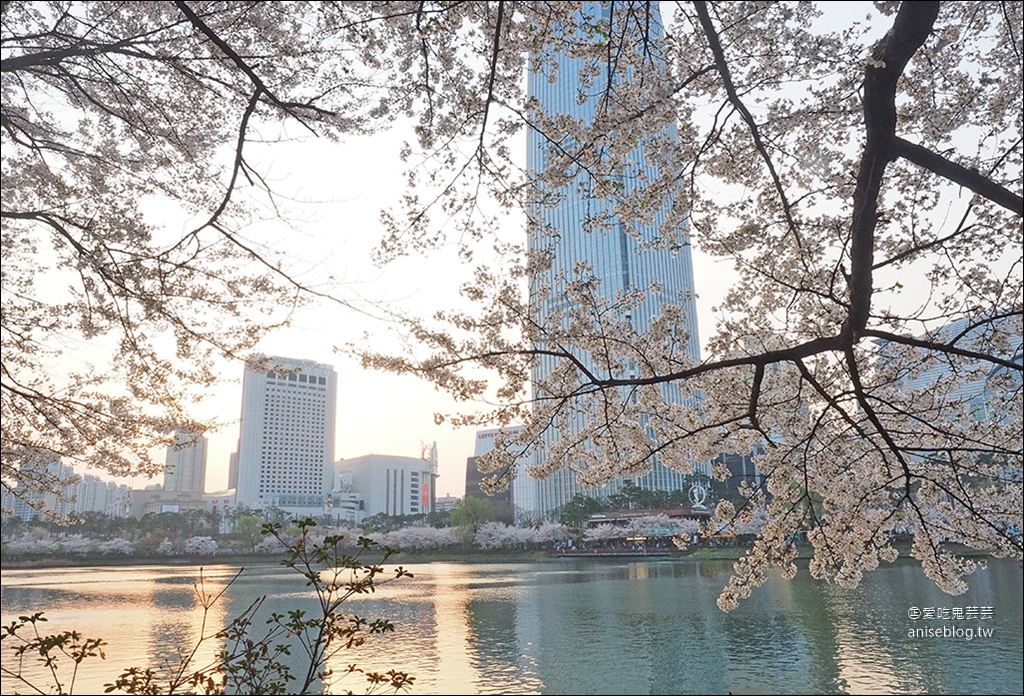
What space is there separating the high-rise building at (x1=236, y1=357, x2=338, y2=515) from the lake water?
1549 inches

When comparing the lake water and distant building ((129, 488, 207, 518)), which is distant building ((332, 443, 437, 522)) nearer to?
distant building ((129, 488, 207, 518))

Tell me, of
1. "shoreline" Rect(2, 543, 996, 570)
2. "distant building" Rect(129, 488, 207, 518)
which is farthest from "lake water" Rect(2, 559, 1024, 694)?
"distant building" Rect(129, 488, 207, 518)

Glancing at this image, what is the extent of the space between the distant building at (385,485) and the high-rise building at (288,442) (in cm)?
218

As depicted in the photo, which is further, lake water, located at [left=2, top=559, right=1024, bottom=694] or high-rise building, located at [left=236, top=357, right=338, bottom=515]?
high-rise building, located at [left=236, top=357, right=338, bottom=515]

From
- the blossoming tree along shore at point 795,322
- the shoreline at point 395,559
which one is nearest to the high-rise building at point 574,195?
the blossoming tree along shore at point 795,322

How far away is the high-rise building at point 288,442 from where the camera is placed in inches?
2072

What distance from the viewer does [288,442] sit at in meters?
55.1

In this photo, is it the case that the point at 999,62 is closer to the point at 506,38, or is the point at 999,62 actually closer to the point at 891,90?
the point at 891,90

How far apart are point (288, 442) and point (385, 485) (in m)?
9.65

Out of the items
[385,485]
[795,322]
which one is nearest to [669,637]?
[795,322]

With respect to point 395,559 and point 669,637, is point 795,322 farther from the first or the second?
point 395,559

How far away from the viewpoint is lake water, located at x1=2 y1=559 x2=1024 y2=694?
6.45 m

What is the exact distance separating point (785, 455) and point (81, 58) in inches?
175

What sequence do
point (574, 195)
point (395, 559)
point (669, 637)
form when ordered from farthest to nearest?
point (395, 559) → point (669, 637) → point (574, 195)
